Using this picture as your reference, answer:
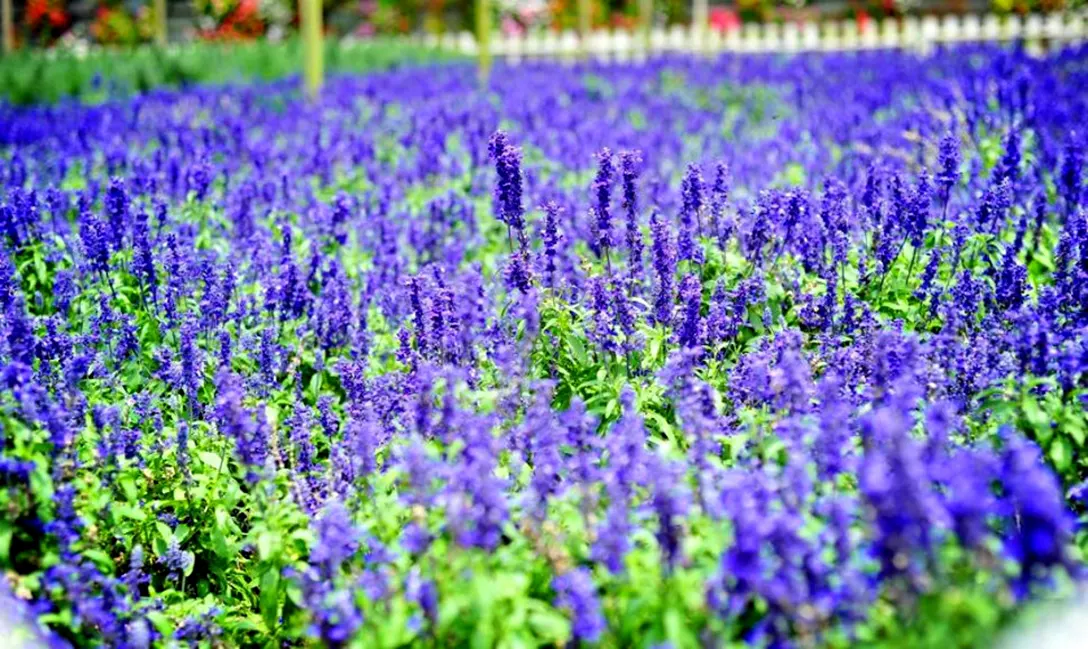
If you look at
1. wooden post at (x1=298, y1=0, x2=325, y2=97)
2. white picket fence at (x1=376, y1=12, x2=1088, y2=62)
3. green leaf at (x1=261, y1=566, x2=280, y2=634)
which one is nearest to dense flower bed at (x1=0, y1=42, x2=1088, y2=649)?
green leaf at (x1=261, y1=566, x2=280, y2=634)

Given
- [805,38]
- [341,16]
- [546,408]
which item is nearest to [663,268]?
[546,408]

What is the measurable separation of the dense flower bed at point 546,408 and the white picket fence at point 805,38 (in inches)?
554

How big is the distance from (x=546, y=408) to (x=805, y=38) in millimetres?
20277

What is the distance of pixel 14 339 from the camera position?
349 centimetres

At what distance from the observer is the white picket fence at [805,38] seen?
67.4 ft

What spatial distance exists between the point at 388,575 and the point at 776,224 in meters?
2.35

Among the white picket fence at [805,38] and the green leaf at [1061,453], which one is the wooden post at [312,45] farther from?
the green leaf at [1061,453]

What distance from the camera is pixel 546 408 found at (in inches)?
130

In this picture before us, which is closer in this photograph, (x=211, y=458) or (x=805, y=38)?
(x=211, y=458)

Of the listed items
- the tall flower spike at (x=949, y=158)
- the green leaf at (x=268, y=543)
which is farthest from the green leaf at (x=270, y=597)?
the tall flower spike at (x=949, y=158)

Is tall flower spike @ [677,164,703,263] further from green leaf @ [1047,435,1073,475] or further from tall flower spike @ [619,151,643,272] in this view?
green leaf @ [1047,435,1073,475]

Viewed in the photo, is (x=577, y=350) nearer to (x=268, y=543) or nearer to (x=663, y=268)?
(x=663, y=268)

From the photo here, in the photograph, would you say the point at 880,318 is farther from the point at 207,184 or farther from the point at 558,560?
the point at 207,184

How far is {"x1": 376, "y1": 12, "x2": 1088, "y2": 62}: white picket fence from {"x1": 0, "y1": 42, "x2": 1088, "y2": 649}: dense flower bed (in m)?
14.1
